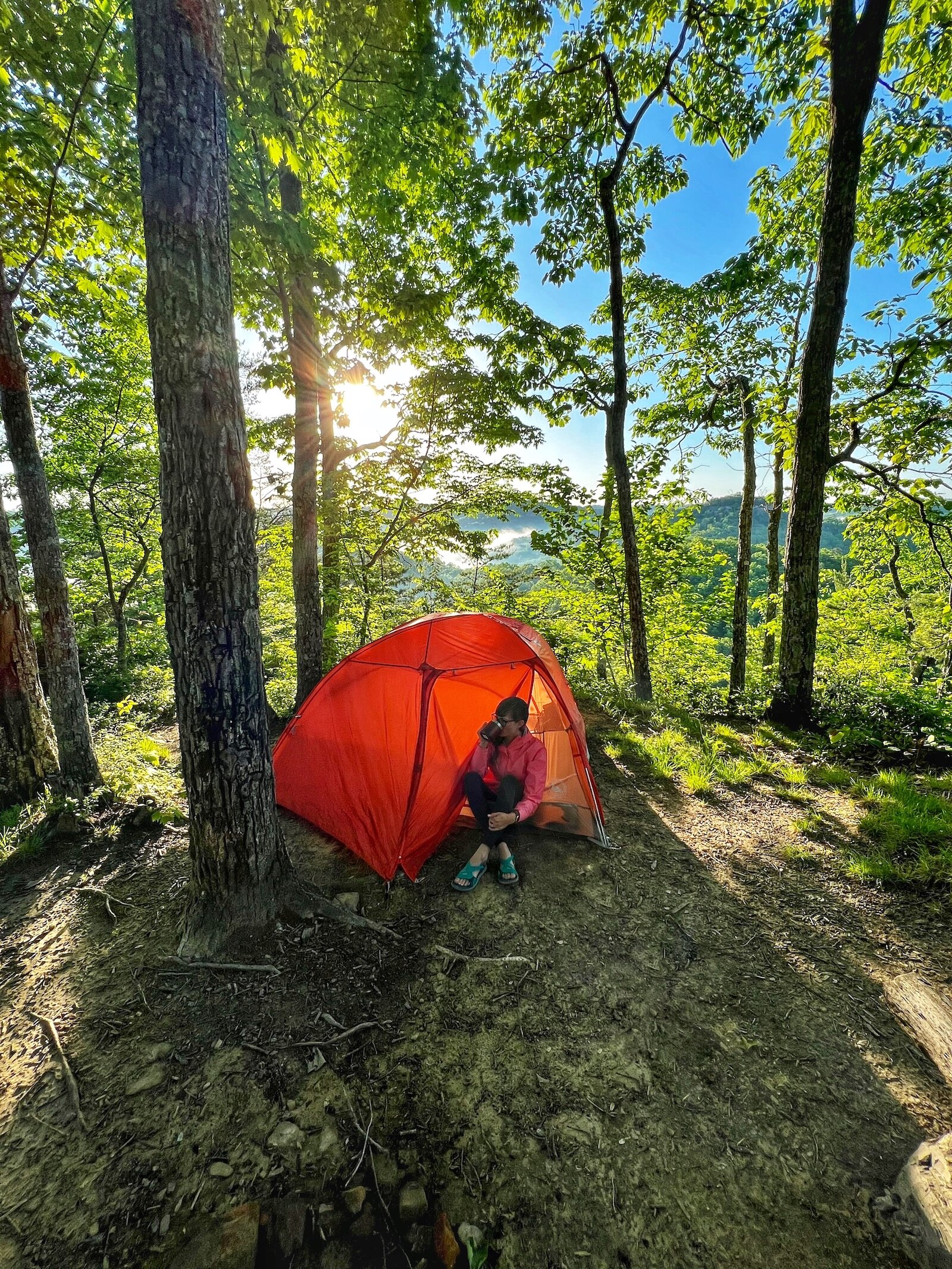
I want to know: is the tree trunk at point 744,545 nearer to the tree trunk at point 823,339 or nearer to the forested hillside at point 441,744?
the forested hillside at point 441,744

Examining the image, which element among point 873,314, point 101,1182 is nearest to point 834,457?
point 873,314

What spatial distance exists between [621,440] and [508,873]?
24.8 feet

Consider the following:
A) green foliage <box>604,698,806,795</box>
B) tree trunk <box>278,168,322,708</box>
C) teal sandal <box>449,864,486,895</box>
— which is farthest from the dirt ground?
tree trunk <box>278,168,322,708</box>

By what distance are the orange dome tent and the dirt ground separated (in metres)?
0.57

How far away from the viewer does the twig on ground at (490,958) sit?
304cm

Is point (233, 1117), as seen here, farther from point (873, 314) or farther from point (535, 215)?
point (873, 314)

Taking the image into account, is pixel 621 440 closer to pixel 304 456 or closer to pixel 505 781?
pixel 304 456

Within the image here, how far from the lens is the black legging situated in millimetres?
3977

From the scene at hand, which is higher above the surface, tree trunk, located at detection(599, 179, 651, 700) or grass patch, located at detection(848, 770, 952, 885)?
tree trunk, located at detection(599, 179, 651, 700)

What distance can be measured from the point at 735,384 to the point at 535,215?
223 inches

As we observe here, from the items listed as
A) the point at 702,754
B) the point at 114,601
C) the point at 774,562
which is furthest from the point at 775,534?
the point at 114,601

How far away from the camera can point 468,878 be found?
375 centimetres

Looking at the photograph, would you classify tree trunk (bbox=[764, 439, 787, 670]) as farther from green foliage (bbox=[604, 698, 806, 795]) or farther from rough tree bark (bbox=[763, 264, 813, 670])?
A: green foliage (bbox=[604, 698, 806, 795])

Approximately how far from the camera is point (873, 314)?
7066 mm
